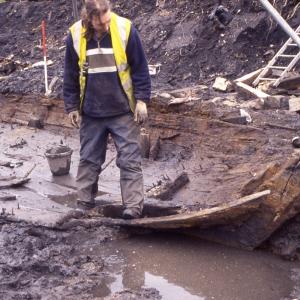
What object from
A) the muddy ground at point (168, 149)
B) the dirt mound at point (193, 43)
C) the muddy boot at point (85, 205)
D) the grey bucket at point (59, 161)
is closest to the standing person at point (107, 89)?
the muddy boot at point (85, 205)

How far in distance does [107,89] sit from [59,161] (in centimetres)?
243

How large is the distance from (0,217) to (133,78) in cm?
195

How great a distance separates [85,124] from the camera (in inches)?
219

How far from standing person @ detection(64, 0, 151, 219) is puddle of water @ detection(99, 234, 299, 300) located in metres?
→ 0.41

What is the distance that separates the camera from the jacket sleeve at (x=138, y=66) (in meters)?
5.08

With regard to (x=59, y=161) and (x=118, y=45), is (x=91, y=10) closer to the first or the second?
(x=118, y=45)

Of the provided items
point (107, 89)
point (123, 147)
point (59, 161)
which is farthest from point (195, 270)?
point (59, 161)

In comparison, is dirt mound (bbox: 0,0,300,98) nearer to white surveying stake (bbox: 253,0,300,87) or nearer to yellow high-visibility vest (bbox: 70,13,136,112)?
white surveying stake (bbox: 253,0,300,87)

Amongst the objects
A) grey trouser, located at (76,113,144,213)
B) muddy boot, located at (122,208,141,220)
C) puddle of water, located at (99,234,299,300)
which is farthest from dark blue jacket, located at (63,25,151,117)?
puddle of water, located at (99,234,299,300)

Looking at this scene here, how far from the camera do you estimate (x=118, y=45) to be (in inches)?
199

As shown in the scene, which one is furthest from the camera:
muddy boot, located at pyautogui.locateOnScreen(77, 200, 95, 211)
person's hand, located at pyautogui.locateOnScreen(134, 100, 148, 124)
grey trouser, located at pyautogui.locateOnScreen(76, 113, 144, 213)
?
muddy boot, located at pyautogui.locateOnScreen(77, 200, 95, 211)

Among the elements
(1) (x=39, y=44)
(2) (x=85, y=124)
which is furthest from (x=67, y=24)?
(2) (x=85, y=124)

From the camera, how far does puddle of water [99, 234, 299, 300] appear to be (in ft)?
14.6

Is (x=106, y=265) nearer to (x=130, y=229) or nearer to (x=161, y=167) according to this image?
(x=130, y=229)
